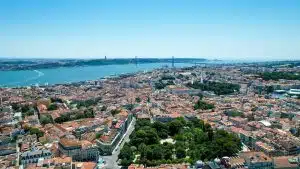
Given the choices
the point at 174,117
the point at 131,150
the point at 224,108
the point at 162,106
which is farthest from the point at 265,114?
the point at 131,150

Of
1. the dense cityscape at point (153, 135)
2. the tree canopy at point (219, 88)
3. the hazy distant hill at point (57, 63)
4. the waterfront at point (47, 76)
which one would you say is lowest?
the waterfront at point (47, 76)

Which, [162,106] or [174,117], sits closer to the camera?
[174,117]

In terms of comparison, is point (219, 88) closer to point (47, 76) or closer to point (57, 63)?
point (47, 76)

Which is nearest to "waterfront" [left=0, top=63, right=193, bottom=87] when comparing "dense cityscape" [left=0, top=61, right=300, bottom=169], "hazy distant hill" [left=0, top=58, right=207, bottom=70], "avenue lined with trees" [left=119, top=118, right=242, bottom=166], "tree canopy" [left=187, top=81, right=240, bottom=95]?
"hazy distant hill" [left=0, top=58, right=207, bottom=70]

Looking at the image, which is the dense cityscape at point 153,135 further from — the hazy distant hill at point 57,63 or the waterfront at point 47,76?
the hazy distant hill at point 57,63

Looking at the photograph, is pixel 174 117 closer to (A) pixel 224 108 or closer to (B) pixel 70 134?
(A) pixel 224 108

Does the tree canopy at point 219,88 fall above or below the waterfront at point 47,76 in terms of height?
above

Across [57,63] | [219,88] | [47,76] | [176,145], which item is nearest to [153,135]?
[176,145]

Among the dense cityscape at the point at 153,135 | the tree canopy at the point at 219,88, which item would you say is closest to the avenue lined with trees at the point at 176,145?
the dense cityscape at the point at 153,135

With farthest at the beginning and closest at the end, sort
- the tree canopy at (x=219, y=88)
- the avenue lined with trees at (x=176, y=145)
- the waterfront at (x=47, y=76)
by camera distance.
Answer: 1. the waterfront at (x=47, y=76)
2. the tree canopy at (x=219, y=88)
3. the avenue lined with trees at (x=176, y=145)

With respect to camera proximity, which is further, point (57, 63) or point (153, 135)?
point (57, 63)

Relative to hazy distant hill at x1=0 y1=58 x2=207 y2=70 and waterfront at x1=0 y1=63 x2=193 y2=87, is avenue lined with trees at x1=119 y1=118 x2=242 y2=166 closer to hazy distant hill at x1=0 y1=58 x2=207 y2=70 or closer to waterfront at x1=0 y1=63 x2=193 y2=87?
waterfront at x1=0 y1=63 x2=193 y2=87
